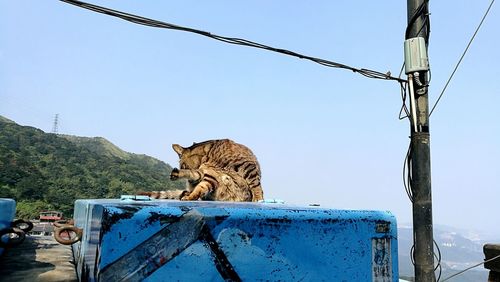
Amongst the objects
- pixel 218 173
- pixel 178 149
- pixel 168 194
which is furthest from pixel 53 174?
pixel 168 194

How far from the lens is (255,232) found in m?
1.32

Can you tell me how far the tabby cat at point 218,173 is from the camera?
457 cm

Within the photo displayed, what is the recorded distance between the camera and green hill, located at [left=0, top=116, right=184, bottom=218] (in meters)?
46.5

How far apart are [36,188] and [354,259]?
54.5 meters

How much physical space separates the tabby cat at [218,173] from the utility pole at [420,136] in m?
2.19

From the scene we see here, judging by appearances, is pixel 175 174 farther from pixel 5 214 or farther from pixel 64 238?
pixel 64 238

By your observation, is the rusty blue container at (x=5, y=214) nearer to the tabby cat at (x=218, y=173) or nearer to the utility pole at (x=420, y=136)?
the tabby cat at (x=218, y=173)

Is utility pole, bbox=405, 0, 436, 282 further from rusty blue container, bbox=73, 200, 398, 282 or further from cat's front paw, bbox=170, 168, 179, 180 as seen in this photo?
cat's front paw, bbox=170, 168, 179, 180

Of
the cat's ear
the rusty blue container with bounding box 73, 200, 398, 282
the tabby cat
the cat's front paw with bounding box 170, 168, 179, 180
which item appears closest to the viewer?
the rusty blue container with bounding box 73, 200, 398, 282

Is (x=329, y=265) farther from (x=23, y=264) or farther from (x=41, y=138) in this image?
(x=41, y=138)

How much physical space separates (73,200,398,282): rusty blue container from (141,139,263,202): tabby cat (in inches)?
109

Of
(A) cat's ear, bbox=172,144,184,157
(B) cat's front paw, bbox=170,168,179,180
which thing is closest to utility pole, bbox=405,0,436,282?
(B) cat's front paw, bbox=170,168,179,180

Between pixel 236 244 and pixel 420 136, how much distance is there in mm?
2367

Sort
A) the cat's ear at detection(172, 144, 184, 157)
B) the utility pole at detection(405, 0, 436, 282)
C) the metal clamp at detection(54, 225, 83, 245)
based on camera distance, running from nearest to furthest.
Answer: the metal clamp at detection(54, 225, 83, 245) < the utility pole at detection(405, 0, 436, 282) < the cat's ear at detection(172, 144, 184, 157)
